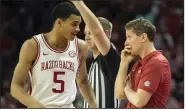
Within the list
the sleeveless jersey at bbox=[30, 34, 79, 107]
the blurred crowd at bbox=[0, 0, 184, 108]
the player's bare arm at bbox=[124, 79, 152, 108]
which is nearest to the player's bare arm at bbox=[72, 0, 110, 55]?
the sleeveless jersey at bbox=[30, 34, 79, 107]

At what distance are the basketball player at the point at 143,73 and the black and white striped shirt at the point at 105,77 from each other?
1.90 ft

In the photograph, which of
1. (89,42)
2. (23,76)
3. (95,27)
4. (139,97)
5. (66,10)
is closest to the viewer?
(139,97)

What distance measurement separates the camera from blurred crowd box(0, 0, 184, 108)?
7.20 metres

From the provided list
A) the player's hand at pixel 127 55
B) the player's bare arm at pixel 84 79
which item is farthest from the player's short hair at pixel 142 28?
the player's bare arm at pixel 84 79

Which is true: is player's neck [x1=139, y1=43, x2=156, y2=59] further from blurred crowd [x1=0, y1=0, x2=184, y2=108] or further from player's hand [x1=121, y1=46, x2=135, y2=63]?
blurred crowd [x1=0, y1=0, x2=184, y2=108]

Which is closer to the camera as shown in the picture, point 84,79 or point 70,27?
point 70,27

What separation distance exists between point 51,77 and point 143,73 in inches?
44.6

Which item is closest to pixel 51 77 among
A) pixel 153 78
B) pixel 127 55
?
pixel 127 55

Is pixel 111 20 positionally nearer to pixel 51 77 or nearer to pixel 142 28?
pixel 51 77

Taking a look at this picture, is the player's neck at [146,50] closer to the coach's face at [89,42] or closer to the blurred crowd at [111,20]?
the coach's face at [89,42]

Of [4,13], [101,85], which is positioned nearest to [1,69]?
[4,13]

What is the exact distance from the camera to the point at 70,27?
4523 millimetres

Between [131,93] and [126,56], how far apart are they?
1.13 ft

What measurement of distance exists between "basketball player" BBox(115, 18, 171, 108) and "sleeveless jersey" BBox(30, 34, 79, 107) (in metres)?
0.85
